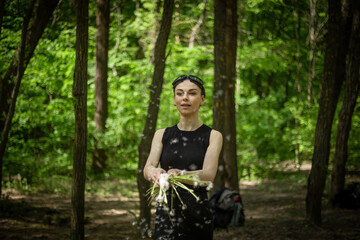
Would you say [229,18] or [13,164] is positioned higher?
[229,18]

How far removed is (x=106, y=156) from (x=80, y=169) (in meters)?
9.35

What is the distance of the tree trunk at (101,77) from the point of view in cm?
1397

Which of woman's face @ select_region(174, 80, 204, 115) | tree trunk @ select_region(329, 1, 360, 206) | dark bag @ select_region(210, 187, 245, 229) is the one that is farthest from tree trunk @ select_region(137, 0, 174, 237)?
tree trunk @ select_region(329, 1, 360, 206)

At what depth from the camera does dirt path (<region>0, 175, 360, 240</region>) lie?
6.73 meters

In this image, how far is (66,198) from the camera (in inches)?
409

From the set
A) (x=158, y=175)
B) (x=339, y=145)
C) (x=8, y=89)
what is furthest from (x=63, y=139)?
(x=158, y=175)

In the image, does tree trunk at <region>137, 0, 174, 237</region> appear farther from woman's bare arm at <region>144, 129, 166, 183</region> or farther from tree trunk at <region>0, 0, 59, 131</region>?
woman's bare arm at <region>144, 129, 166, 183</region>

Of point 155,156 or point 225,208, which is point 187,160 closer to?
point 155,156

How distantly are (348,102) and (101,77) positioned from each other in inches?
369

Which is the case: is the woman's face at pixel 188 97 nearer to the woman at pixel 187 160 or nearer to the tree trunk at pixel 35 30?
the woman at pixel 187 160

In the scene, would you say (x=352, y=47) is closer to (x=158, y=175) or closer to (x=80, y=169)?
(x=80, y=169)

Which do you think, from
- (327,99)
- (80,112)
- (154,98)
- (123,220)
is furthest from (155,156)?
(123,220)

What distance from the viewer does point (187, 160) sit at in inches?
115

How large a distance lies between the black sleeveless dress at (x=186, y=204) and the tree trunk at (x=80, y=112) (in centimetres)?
236
